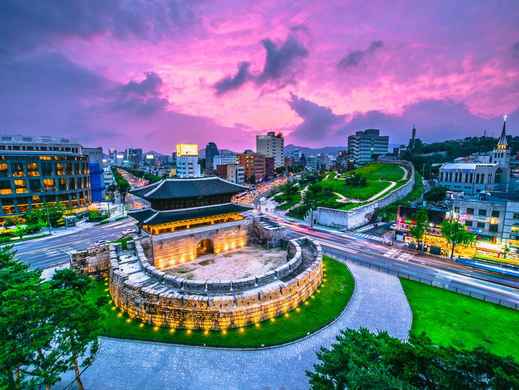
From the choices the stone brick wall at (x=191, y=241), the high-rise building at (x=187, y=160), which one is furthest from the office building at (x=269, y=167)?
the stone brick wall at (x=191, y=241)

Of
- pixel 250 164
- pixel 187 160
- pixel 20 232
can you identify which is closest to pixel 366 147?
pixel 250 164

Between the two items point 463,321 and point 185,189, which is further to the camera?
point 185,189

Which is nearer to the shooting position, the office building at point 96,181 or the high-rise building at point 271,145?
the office building at point 96,181

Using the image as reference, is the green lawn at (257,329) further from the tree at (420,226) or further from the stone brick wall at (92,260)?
the tree at (420,226)

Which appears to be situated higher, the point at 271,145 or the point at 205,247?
the point at 271,145

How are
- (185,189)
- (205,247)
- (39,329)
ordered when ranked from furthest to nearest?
1. (205,247)
2. (185,189)
3. (39,329)

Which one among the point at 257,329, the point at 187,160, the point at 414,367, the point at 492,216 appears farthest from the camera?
the point at 187,160

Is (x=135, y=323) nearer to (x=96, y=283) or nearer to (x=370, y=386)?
(x=96, y=283)

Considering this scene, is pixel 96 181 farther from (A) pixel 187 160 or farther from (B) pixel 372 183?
(B) pixel 372 183
